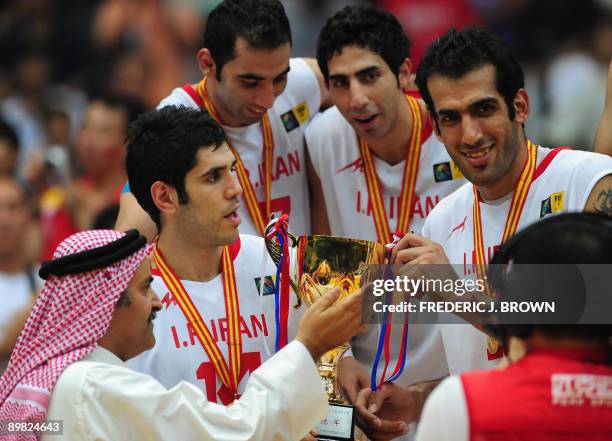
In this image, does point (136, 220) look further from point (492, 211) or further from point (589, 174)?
point (589, 174)

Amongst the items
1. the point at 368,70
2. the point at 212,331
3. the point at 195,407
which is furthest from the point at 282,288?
the point at 368,70

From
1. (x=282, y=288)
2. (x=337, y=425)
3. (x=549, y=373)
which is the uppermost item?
(x=282, y=288)

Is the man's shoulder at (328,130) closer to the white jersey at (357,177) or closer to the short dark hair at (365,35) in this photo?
the white jersey at (357,177)

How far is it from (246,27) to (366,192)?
3.41 ft

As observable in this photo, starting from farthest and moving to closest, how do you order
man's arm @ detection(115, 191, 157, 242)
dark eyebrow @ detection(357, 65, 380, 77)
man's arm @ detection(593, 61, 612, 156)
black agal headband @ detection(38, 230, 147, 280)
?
dark eyebrow @ detection(357, 65, 380, 77) → man's arm @ detection(115, 191, 157, 242) → man's arm @ detection(593, 61, 612, 156) → black agal headband @ detection(38, 230, 147, 280)

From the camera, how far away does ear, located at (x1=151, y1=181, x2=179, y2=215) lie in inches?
201

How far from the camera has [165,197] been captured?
5.13 m

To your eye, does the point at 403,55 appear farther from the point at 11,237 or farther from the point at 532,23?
the point at 532,23

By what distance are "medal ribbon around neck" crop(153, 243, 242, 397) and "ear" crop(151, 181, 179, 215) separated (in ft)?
0.61

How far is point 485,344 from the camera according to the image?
5.09m

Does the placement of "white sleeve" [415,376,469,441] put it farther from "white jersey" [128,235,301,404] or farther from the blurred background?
the blurred background

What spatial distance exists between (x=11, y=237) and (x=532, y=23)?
550cm

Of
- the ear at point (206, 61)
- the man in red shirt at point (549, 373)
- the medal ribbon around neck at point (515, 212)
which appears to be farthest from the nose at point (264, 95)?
the man in red shirt at point (549, 373)

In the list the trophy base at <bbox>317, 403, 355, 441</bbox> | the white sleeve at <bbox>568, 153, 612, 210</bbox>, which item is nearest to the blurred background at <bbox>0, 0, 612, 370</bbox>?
the trophy base at <bbox>317, 403, 355, 441</bbox>
